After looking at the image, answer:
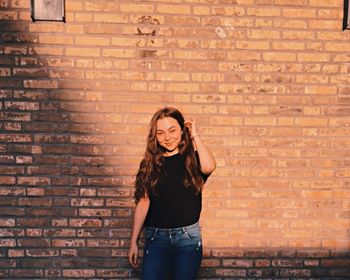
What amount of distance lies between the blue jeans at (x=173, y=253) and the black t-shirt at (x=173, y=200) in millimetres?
57

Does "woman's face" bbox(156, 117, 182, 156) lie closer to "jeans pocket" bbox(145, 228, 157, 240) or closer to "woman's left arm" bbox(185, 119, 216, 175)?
"woman's left arm" bbox(185, 119, 216, 175)

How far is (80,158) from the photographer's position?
11.1ft

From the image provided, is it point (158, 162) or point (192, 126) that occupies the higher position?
point (192, 126)

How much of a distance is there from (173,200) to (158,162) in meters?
0.29

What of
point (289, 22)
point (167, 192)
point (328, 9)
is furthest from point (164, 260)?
point (328, 9)

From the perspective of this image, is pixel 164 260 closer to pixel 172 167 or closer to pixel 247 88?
pixel 172 167

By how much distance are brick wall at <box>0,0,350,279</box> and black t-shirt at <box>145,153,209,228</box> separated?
1.30 ft

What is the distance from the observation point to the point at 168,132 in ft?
9.89

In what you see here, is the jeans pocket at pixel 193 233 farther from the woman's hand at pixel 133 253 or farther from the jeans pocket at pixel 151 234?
the woman's hand at pixel 133 253

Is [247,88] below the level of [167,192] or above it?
above

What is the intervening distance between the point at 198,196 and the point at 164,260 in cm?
51

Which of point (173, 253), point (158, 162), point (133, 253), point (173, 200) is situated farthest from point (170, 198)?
point (133, 253)

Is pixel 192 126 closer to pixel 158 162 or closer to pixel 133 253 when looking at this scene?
pixel 158 162

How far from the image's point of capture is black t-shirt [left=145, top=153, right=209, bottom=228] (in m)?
2.99
